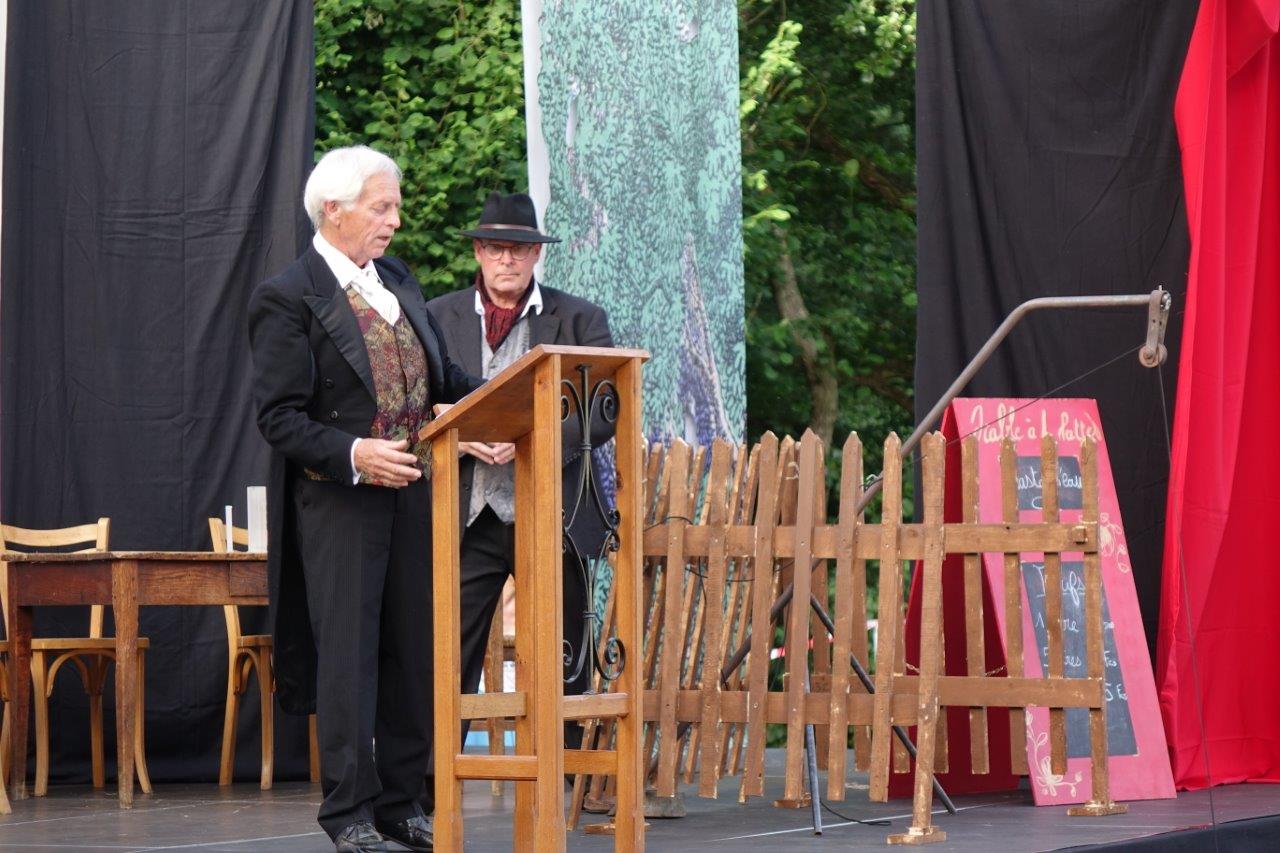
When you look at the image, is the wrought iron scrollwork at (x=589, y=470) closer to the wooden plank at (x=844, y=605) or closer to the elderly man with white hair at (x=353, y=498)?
the elderly man with white hair at (x=353, y=498)

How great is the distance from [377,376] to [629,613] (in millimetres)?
932

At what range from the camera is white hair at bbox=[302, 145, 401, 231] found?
3998 mm

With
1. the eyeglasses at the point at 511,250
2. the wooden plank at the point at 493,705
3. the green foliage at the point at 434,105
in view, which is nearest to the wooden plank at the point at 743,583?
the eyeglasses at the point at 511,250

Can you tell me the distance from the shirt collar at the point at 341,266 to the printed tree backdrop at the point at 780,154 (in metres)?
5.88

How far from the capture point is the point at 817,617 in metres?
4.93

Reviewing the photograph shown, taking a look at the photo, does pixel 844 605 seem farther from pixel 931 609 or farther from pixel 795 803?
pixel 795 803

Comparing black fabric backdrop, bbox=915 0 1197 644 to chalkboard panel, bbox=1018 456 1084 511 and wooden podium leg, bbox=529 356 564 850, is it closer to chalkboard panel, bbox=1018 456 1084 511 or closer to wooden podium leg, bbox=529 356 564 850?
chalkboard panel, bbox=1018 456 1084 511

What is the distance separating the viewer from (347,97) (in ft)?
37.5

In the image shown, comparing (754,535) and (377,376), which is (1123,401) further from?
(377,376)

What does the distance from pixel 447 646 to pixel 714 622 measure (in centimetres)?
141

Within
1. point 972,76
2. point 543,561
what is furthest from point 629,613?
point 972,76

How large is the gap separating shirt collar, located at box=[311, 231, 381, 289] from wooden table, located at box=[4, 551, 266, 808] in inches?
79.7

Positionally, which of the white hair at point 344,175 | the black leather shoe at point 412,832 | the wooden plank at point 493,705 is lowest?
the black leather shoe at point 412,832

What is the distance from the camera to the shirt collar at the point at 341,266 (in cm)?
405
